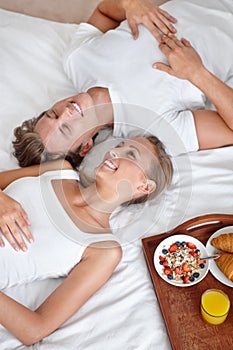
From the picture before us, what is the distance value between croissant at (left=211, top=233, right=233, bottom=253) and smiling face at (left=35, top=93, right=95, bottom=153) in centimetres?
46

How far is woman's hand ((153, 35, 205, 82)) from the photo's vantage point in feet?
5.11

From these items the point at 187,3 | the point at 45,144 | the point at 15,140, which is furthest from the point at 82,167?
the point at 187,3

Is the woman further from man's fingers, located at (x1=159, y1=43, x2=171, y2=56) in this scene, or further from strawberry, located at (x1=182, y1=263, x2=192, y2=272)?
man's fingers, located at (x1=159, y1=43, x2=171, y2=56)

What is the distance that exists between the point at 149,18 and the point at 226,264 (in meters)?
0.78

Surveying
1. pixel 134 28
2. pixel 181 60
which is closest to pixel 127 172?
pixel 181 60

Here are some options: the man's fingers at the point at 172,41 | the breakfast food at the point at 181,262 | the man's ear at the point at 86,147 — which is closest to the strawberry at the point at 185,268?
the breakfast food at the point at 181,262

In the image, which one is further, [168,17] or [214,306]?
[168,17]

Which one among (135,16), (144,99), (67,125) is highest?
(135,16)

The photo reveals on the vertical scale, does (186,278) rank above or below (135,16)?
below

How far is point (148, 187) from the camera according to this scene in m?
1.42

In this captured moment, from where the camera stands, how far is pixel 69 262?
1328 millimetres

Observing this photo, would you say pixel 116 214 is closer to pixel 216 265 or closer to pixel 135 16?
pixel 216 265

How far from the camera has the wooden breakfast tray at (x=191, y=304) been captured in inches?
48.5

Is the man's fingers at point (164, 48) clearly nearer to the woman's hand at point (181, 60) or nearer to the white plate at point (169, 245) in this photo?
the woman's hand at point (181, 60)
